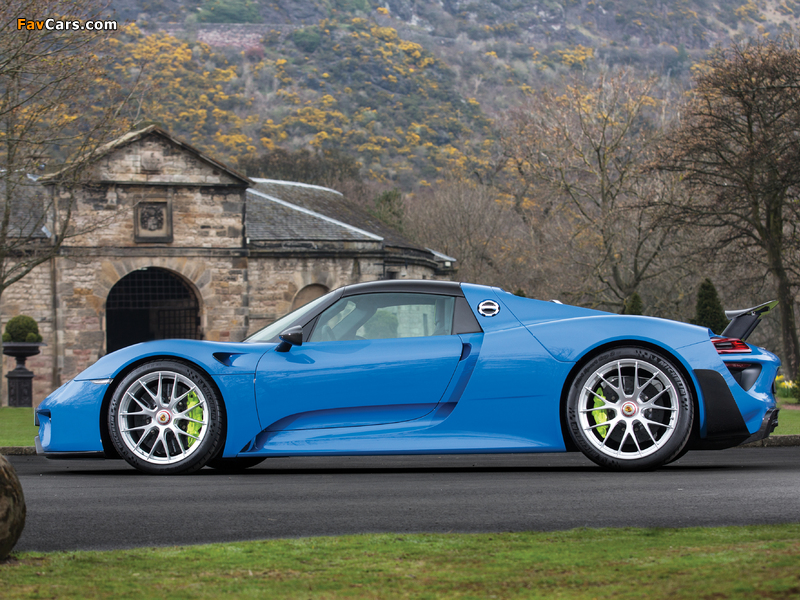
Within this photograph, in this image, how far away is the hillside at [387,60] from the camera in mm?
91438

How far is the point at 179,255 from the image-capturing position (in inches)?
1223

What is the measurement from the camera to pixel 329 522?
476cm

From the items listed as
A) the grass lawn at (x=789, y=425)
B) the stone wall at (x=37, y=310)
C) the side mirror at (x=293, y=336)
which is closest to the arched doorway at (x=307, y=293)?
the stone wall at (x=37, y=310)

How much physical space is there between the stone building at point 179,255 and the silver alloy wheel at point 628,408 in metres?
24.4

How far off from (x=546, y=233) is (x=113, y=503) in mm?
42381

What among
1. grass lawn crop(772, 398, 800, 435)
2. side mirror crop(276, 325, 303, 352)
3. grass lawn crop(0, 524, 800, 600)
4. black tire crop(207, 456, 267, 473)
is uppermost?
side mirror crop(276, 325, 303, 352)

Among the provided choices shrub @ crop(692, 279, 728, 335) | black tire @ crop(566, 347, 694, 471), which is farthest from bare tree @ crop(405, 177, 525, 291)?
black tire @ crop(566, 347, 694, 471)

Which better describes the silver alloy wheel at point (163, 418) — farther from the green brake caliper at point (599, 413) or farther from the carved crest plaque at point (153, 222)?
the carved crest plaque at point (153, 222)

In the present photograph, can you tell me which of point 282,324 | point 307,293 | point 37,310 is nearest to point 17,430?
point 282,324

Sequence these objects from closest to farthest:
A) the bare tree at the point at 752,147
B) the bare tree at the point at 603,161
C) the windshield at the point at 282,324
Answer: the windshield at the point at 282,324, the bare tree at the point at 752,147, the bare tree at the point at 603,161

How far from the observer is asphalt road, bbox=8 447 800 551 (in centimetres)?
456

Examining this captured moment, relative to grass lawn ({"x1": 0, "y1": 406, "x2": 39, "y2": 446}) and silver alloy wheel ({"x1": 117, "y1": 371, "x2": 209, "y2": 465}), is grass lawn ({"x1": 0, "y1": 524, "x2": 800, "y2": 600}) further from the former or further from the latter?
grass lawn ({"x1": 0, "y1": 406, "x2": 39, "y2": 446})

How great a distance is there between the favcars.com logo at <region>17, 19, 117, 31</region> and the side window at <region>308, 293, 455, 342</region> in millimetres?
10809

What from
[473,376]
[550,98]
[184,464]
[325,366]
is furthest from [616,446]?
[550,98]
